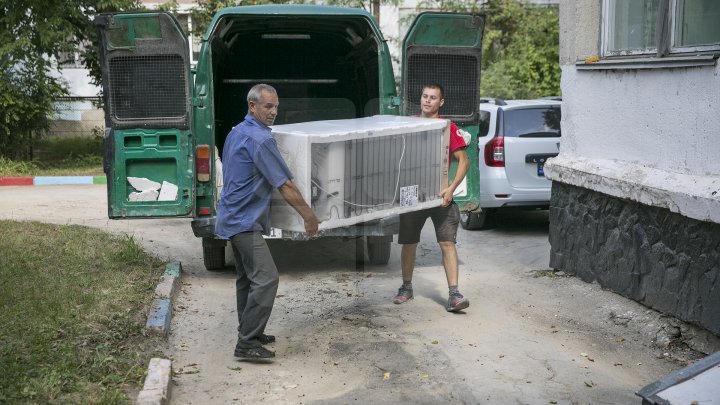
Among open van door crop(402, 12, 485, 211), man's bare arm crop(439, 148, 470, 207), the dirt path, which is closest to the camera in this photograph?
the dirt path

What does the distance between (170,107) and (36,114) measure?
11102mm

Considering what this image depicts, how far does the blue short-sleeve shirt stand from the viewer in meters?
5.85

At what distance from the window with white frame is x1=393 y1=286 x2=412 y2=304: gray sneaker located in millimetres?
2817

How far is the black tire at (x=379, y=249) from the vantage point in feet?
30.6

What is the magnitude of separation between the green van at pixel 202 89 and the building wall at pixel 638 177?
38.1 inches

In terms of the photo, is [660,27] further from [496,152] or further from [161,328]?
[161,328]

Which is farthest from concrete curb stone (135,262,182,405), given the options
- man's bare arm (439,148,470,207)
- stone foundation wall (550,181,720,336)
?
stone foundation wall (550,181,720,336)

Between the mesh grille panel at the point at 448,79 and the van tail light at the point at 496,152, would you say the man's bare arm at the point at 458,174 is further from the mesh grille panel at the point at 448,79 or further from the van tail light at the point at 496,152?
the van tail light at the point at 496,152

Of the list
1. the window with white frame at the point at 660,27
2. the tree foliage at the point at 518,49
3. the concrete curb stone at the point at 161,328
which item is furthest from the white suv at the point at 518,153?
the tree foliage at the point at 518,49

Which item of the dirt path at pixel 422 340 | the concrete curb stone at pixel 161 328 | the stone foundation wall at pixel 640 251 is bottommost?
the dirt path at pixel 422 340

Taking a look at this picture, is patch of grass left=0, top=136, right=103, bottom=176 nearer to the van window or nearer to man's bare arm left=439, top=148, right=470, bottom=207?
the van window

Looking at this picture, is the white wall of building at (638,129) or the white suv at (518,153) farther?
the white suv at (518,153)

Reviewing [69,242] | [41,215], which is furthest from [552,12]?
[69,242]

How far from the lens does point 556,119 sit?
11.2 meters
